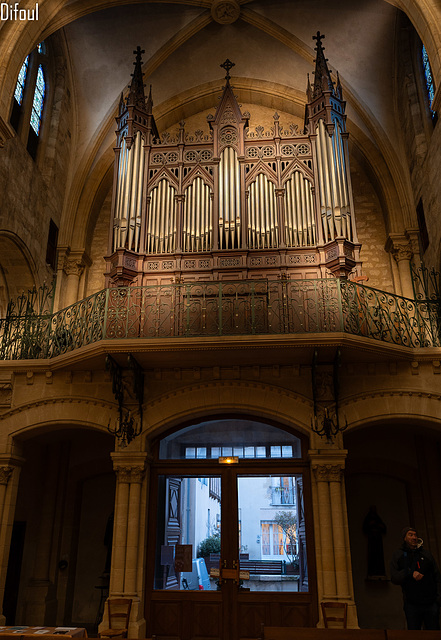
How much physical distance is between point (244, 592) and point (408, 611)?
300 centimetres

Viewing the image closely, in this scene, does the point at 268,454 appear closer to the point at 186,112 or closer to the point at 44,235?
the point at 44,235

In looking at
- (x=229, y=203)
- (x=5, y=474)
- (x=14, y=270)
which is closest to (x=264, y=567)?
(x=5, y=474)

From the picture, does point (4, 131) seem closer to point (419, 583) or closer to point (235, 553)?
point (235, 553)

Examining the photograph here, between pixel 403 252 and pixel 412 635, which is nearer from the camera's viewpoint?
pixel 412 635

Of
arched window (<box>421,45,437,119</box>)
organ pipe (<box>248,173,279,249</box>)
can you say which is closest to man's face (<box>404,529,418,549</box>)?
organ pipe (<box>248,173,279,249</box>)

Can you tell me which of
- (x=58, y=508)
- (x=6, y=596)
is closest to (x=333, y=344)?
(x=58, y=508)

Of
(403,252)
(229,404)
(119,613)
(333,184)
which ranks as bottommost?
(119,613)

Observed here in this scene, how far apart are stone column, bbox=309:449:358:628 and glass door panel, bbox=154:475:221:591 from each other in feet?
5.72

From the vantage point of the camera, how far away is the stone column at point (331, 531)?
318 inches

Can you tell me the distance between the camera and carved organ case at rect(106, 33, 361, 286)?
1102 centimetres

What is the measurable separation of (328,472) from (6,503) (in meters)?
A: 5.31

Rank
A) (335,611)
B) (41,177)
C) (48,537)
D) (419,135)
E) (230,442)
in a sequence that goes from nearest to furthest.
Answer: (335,611) → (230,442) → (48,537) → (419,135) → (41,177)

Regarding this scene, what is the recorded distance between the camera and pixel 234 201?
11.5 metres

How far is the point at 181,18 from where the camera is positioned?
1403cm
